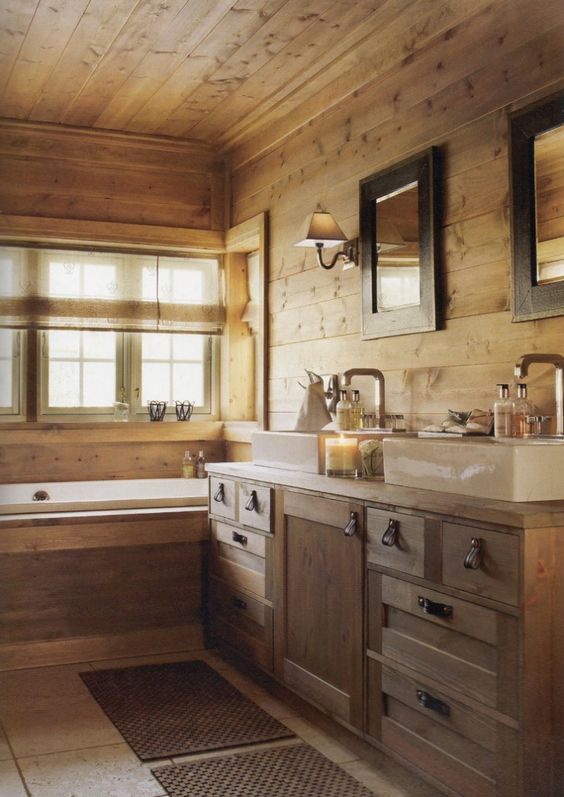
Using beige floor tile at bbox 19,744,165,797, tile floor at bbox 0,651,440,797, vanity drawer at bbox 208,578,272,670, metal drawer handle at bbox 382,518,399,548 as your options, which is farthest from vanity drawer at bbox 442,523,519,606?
vanity drawer at bbox 208,578,272,670

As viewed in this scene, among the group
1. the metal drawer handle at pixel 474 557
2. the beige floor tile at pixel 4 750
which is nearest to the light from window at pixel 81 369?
the beige floor tile at pixel 4 750

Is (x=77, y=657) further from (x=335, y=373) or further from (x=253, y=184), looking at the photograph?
(x=253, y=184)

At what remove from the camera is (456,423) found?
2.75 metres

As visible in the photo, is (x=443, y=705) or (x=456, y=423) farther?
(x=456, y=423)

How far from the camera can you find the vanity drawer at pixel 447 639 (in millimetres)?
1965

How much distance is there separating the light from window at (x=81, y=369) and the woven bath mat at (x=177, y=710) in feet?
5.16

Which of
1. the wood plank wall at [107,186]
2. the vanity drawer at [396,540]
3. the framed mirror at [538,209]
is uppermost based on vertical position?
the wood plank wall at [107,186]

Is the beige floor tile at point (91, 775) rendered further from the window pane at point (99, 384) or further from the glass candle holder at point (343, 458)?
→ the window pane at point (99, 384)

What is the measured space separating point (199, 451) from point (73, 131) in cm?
178

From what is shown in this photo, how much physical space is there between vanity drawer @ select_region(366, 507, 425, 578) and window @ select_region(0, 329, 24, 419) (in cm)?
262

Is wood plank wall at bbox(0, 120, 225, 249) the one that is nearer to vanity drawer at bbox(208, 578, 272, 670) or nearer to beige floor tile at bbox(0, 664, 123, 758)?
vanity drawer at bbox(208, 578, 272, 670)

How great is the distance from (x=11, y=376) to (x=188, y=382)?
93 centimetres

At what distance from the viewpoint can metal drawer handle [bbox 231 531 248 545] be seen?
346 cm

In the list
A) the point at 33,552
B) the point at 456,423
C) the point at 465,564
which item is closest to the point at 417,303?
the point at 456,423
